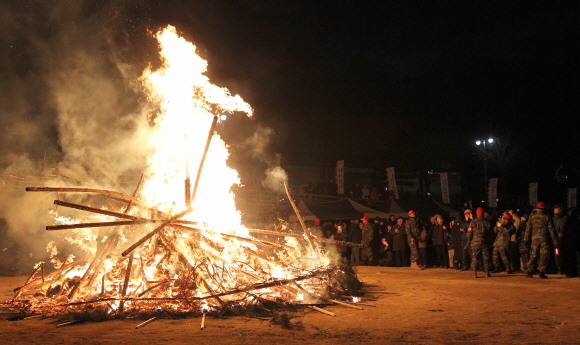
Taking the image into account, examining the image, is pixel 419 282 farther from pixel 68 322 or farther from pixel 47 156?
pixel 47 156

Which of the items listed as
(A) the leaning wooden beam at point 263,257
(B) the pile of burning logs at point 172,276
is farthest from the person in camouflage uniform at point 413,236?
(A) the leaning wooden beam at point 263,257

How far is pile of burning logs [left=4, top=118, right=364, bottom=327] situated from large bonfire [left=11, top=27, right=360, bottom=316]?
19mm

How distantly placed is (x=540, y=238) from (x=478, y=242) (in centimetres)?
141

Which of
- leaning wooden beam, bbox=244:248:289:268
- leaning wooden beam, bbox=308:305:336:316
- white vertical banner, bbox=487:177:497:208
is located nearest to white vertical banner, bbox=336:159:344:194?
white vertical banner, bbox=487:177:497:208

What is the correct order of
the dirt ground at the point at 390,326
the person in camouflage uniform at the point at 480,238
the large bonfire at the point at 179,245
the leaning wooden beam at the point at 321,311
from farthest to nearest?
the person in camouflage uniform at the point at 480,238
the large bonfire at the point at 179,245
the leaning wooden beam at the point at 321,311
the dirt ground at the point at 390,326

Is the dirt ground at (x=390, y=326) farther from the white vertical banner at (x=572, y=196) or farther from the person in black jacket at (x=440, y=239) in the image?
the white vertical banner at (x=572, y=196)

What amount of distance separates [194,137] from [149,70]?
1.71 metres

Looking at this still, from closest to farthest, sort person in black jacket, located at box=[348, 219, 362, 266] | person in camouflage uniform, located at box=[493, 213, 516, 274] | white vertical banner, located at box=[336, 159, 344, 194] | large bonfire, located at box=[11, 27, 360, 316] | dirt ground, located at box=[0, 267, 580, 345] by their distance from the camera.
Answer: dirt ground, located at box=[0, 267, 580, 345] → large bonfire, located at box=[11, 27, 360, 316] → person in camouflage uniform, located at box=[493, 213, 516, 274] → person in black jacket, located at box=[348, 219, 362, 266] → white vertical banner, located at box=[336, 159, 344, 194]

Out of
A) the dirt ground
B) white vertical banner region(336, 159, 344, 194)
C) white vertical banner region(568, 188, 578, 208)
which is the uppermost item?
white vertical banner region(336, 159, 344, 194)

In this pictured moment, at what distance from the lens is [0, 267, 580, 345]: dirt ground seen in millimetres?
5086

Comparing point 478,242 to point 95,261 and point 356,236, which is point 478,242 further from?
point 95,261

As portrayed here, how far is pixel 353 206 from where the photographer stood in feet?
59.9

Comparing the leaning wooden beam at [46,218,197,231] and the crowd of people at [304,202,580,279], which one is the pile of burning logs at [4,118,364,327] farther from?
the crowd of people at [304,202,580,279]

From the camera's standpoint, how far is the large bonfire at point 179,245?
22.4 ft
